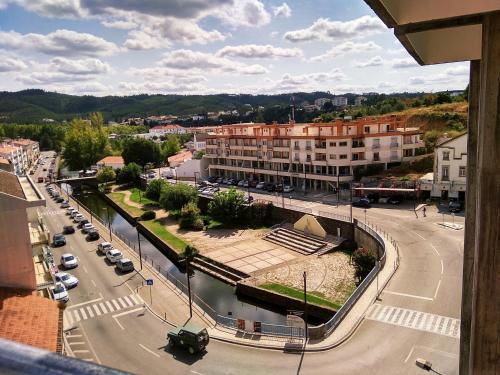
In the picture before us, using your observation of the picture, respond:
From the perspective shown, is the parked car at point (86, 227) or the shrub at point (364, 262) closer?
the shrub at point (364, 262)

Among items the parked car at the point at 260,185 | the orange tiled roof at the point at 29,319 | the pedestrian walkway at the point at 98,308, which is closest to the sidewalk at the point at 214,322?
the pedestrian walkway at the point at 98,308

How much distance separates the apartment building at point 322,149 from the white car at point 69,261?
3000 cm

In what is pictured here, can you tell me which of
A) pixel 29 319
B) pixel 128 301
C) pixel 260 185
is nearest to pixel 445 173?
pixel 260 185

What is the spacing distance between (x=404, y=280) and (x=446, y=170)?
21.0 metres

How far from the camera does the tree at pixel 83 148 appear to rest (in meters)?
87.9

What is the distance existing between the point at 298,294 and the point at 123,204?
126ft

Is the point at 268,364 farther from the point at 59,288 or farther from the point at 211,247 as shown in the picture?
the point at 211,247

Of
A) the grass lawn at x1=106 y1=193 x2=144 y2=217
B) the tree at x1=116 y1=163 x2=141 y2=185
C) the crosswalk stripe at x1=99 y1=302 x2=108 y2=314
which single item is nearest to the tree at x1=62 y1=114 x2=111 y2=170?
the tree at x1=116 y1=163 x2=141 y2=185

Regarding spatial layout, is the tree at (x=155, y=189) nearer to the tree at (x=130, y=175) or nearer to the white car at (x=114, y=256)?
the tree at (x=130, y=175)

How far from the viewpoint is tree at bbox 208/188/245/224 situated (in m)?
45.4

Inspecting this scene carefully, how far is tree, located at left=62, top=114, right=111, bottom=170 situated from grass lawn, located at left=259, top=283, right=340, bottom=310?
69.5 meters

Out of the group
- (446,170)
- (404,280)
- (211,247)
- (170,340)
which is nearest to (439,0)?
(170,340)

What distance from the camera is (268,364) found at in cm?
1894

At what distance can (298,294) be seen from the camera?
93.4 feet
